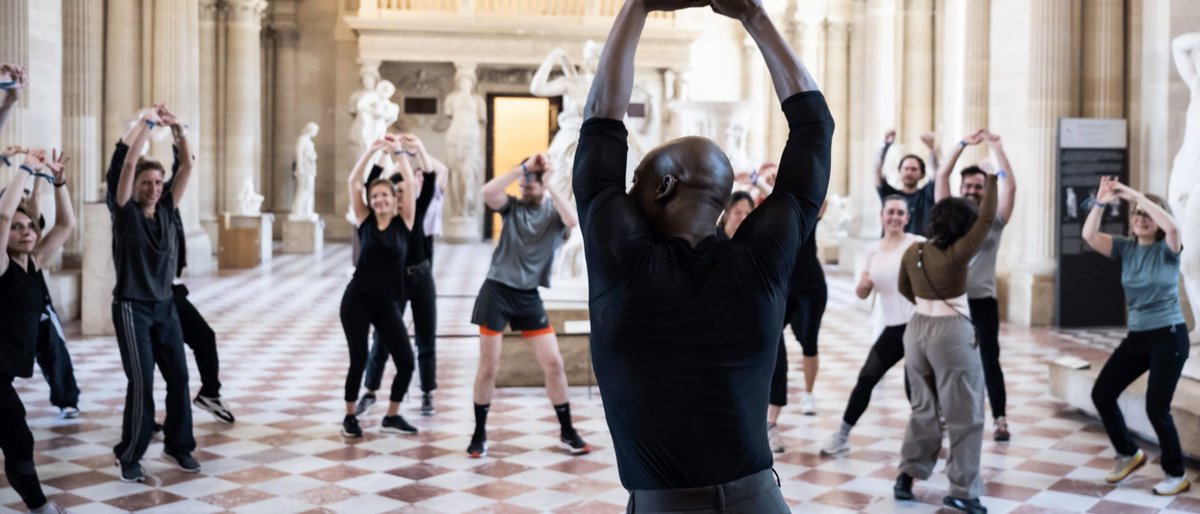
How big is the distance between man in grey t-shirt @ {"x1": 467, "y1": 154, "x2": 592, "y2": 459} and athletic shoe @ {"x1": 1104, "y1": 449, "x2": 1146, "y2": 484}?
111 inches

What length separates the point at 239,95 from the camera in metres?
24.3

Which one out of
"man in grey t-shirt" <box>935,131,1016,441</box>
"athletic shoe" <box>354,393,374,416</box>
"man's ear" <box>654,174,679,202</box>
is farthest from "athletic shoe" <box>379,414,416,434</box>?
"man's ear" <box>654,174,679,202</box>

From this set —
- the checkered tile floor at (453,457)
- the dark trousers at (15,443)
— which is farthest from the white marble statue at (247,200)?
the dark trousers at (15,443)

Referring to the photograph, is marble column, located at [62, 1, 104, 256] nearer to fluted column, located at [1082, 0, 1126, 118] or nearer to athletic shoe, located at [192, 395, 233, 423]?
athletic shoe, located at [192, 395, 233, 423]

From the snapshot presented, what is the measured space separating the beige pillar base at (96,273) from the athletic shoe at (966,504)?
881 cm

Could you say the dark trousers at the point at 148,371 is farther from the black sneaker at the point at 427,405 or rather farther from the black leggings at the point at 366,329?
the black sneaker at the point at 427,405

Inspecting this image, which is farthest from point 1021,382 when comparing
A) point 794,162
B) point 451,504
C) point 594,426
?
point 794,162

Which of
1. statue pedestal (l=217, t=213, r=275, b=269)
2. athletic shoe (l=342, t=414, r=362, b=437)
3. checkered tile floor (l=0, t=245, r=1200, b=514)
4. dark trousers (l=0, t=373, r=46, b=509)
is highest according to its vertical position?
statue pedestal (l=217, t=213, r=275, b=269)

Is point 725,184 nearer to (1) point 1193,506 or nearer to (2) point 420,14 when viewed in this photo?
(1) point 1193,506

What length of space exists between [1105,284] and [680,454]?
12293mm

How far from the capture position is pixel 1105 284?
13531 millimetres

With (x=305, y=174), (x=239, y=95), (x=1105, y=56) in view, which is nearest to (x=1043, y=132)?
(x=1105, y=56)

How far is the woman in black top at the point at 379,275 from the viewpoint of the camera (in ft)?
24.4

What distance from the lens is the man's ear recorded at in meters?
2.46
